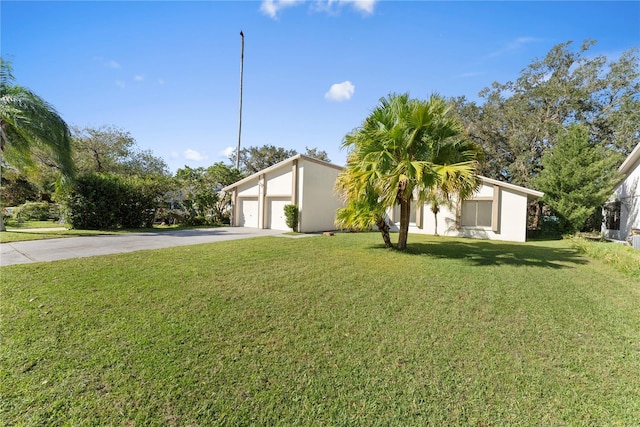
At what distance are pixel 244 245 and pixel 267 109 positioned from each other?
1065cm

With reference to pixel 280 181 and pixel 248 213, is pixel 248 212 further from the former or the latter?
pixel 280 181

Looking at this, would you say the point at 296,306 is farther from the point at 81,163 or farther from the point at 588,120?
the point at 588,120

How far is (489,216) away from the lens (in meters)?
16.2

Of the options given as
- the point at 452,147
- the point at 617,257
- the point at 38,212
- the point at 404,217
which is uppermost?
the point at 452,147

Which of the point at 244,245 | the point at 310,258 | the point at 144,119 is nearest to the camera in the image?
the point at 310,258

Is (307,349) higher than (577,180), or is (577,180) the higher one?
(577,180)

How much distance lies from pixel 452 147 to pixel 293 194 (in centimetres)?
951

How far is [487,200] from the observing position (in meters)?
15.9

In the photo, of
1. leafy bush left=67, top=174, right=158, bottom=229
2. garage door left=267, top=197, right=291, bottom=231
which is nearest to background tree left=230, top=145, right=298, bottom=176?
garage door left=267, top=197, right=291, bottom=231

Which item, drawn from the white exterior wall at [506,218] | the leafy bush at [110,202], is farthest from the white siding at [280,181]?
the white exterior wall at [506,218]

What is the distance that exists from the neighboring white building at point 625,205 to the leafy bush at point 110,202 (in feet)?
90.2

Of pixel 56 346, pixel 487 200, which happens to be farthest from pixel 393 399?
pixel 487 200

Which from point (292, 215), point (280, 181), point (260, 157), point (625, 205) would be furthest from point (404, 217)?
point (260, 157)

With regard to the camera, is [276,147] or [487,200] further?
[276,147]
